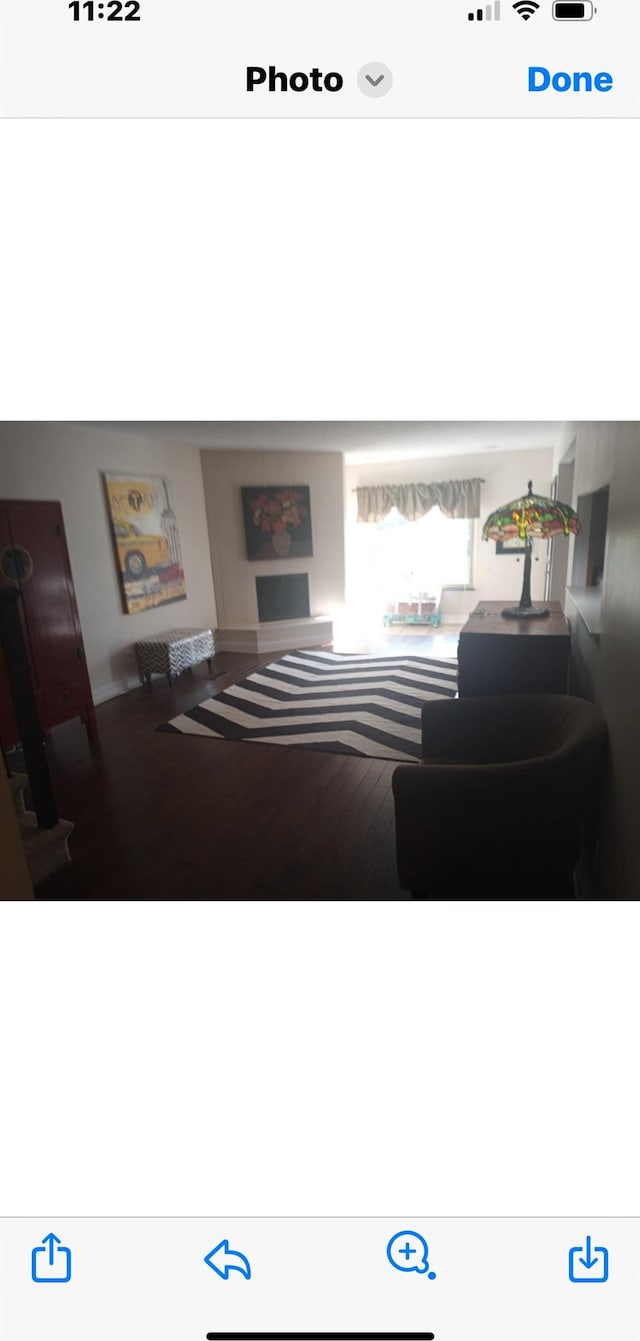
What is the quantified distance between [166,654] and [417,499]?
407 centimetres

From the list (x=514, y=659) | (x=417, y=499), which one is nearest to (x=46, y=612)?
(x=514, y=659)

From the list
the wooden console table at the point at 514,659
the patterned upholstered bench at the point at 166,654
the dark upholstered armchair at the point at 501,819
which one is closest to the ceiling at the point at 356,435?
the patterned upholstered bench at the point at 166,654

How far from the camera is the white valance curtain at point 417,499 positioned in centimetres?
689

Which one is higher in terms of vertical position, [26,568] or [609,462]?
[609,462]

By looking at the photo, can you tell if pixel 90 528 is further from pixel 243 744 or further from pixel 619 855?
pixel 619 855

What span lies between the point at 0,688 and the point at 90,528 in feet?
5.24

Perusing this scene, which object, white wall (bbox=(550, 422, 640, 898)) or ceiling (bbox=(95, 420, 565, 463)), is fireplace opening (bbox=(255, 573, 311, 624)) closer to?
ceiling (bbox=(95, 420, 565, 463))

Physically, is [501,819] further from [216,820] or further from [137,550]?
[137,550]

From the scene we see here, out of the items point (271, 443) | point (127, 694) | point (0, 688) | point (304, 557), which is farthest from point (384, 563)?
point (0, 688)

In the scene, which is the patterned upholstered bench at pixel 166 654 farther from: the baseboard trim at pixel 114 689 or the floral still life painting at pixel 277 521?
the floral still life painting at pixel 277 521

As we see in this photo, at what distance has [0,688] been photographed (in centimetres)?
313
